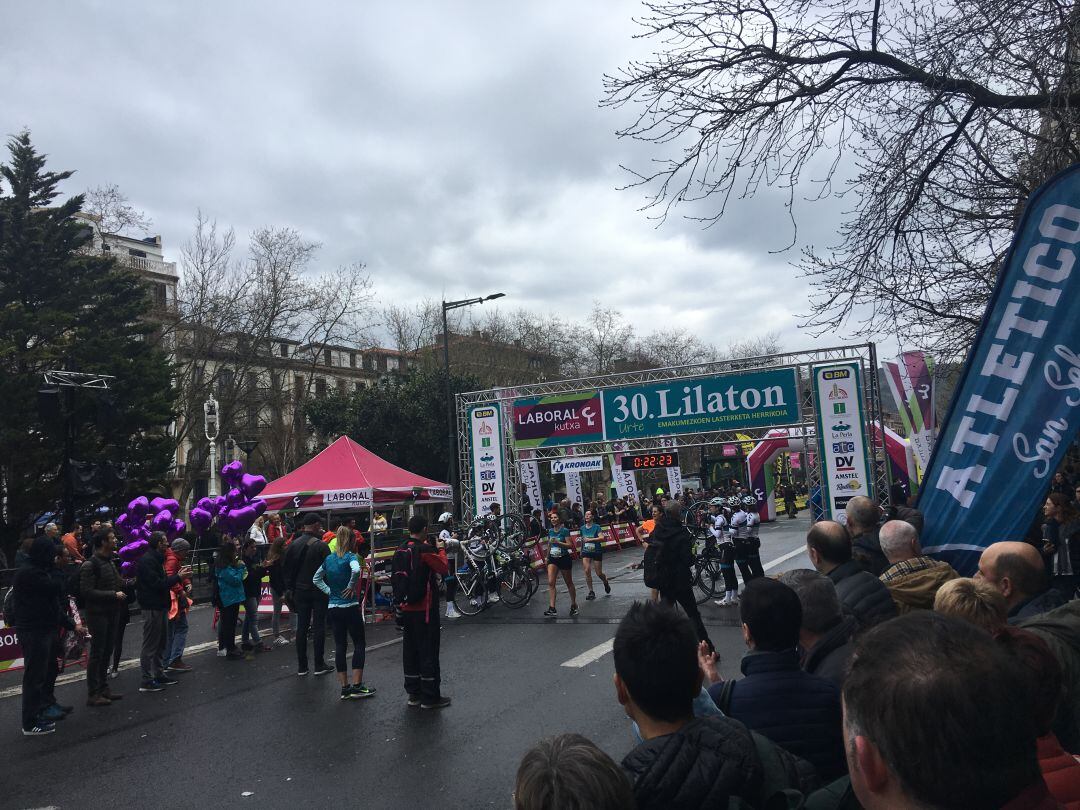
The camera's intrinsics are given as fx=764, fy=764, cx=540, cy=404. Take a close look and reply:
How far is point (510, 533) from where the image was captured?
607 inches

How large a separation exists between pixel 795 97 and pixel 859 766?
7239 mm

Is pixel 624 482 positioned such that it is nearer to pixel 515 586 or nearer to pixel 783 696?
pixel 515 586

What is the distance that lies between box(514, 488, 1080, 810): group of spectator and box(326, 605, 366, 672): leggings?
5516 mm

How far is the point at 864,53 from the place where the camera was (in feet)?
22.9

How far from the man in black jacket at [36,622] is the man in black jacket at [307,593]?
8.79 feet

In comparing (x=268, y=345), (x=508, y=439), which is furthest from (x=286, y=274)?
(x=508, y=439)

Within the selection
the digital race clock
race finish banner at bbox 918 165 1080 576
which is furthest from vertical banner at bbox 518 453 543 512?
race finish banner at bbox 918 165 1080 576

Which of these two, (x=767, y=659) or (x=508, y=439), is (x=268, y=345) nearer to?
(x=508, y=439)

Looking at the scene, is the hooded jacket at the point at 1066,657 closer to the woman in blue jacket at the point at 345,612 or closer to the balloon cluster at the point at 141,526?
the woman in blue jacket at the point at 345,612

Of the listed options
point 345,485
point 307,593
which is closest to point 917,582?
point 307,593

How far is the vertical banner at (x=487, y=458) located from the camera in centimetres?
1861

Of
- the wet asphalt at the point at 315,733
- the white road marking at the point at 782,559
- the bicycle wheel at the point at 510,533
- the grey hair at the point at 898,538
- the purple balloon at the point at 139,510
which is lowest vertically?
Result: the white road marking at the point at 782,559

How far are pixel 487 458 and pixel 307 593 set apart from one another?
9561 millimetres

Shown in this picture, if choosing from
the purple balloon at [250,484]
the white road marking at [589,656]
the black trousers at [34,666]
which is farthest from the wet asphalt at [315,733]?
the purple balloon at [250,484]
